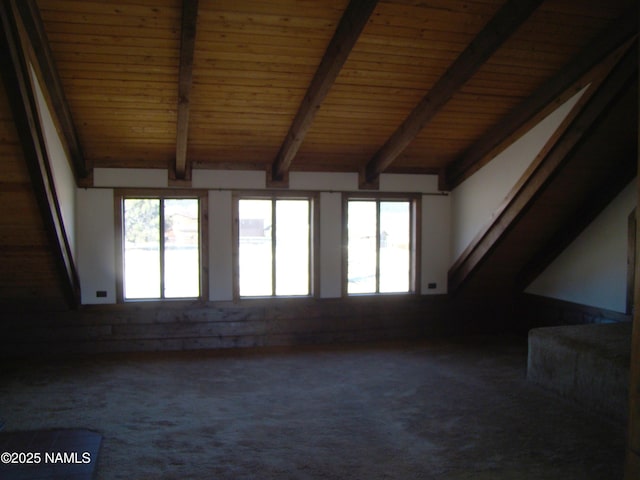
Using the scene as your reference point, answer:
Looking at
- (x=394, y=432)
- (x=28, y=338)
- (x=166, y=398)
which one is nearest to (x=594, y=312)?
(x=394, y=432)

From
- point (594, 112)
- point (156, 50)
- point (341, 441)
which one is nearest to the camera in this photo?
point (341, 441)

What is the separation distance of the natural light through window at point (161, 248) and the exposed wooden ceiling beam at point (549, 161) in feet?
12.4

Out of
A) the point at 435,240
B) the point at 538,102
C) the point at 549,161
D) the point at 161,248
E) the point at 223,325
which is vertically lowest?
the point at 223,325

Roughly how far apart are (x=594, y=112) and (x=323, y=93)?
2.57m

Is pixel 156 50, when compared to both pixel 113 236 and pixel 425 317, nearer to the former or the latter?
pixel 113 236

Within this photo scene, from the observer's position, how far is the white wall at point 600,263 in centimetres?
573

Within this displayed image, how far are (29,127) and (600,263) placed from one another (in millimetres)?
6432

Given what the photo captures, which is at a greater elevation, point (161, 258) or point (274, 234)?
point (274, 234)

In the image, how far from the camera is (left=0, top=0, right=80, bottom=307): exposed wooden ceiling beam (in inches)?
140

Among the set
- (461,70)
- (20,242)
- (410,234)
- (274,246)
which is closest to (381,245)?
(410,234)

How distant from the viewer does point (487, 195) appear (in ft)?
20.8

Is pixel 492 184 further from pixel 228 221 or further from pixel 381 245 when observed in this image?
pixel 228 221

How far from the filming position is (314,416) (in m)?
4.37

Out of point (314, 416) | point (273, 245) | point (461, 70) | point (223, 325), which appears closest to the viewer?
point (314, 416)
